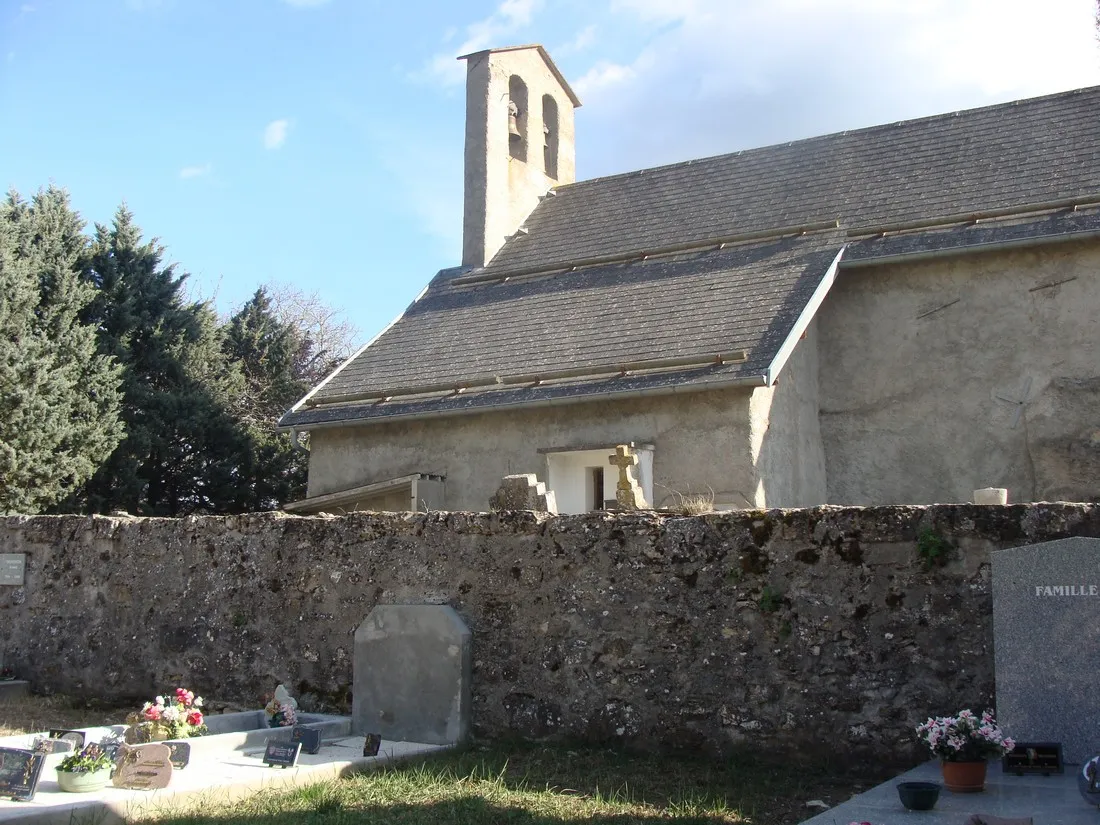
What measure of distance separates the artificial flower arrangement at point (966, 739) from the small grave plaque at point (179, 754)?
4.91m

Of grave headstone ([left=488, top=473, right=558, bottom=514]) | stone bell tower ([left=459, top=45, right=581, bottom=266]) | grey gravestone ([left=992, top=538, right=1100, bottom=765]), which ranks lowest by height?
grey gravestone ([left=992, top=538, right=1100, bottom=765])

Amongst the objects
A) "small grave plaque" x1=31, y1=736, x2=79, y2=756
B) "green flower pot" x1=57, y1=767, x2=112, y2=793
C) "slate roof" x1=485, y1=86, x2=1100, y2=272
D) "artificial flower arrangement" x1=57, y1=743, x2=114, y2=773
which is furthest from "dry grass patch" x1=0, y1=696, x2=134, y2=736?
"slate roof" x1=485, y1=86, x2=1100, y2=272

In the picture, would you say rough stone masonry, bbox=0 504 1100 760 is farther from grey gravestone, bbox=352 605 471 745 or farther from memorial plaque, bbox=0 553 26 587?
memorial plaque, bbox=0 553 26 587

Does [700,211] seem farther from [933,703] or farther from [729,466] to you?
[933,703]

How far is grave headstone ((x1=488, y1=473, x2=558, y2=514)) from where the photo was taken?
9.86 m

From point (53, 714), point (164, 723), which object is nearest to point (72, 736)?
point (164, 723)

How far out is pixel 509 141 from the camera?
2205cm

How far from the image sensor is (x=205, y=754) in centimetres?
801

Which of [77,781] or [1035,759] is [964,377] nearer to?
[1035,759]

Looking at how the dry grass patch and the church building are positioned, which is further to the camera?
the church building

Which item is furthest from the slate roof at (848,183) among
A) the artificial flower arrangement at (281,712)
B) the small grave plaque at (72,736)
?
the small grave plaque at (72,736)

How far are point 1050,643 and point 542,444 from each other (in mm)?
9092

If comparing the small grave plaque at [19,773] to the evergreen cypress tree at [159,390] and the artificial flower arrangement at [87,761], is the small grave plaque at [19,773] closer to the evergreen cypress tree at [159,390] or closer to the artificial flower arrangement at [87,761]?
the artificial flower arrangement at [87,761]

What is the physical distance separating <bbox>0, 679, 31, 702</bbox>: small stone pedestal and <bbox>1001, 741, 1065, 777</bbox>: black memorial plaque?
378 inches
